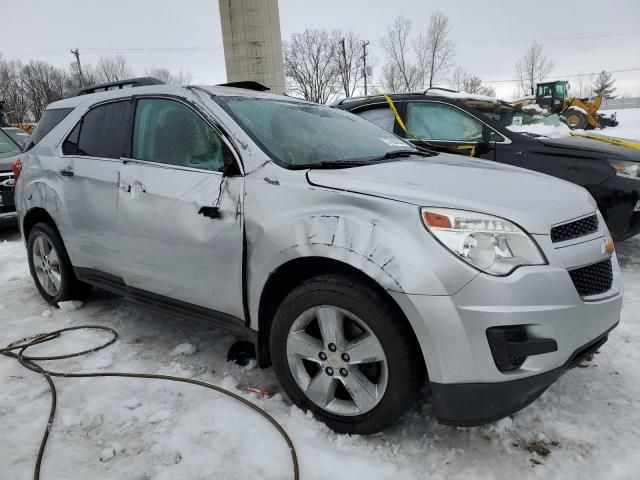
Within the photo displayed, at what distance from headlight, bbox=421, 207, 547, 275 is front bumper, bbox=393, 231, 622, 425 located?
5 cm

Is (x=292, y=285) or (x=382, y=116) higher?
(x=382, y=116)

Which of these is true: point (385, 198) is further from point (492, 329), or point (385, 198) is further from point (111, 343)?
point (111, 343)

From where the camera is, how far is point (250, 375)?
2.89 metres

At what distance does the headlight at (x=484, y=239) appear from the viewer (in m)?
1.89

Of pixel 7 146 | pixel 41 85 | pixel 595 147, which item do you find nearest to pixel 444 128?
pixel 595 147

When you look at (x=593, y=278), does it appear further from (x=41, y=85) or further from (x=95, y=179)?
(x=41, y=85)

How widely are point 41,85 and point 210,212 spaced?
204 feet

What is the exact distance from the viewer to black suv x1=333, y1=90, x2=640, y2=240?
14.0 ft

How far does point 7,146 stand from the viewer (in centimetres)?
819

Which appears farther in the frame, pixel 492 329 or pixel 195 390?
pixel 195 390

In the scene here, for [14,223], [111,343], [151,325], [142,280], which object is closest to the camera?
[142,280]

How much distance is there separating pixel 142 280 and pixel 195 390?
0.81 m

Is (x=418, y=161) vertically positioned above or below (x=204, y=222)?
above

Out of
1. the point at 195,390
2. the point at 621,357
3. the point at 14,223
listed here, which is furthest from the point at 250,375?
the point at 14,223
